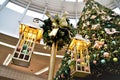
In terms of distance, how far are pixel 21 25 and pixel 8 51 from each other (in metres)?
6.19

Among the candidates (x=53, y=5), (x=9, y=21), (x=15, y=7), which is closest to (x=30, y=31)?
(x=9, y=21)

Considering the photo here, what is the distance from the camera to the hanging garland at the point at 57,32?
6.21 feet

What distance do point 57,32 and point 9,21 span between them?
620 cm

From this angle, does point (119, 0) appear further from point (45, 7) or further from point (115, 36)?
point (115, 36)

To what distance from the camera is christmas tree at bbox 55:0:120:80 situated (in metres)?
1.92

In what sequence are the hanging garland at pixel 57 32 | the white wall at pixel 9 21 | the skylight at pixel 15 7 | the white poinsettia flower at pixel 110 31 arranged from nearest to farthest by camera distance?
the hanging garland at pixel 57 32, the white poinsettia flower at pixel 110 31, the white wall at pixel 9 21, the skylight at pixel 15 7

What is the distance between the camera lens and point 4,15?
7617 millimetres

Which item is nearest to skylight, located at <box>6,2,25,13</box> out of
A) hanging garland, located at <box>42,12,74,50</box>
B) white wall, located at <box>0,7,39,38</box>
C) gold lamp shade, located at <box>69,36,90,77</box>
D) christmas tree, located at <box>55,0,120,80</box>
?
white wall, located at <box>0,7,39,38</box>

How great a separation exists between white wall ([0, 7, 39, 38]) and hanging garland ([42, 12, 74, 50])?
5.23 m

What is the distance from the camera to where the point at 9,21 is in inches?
296

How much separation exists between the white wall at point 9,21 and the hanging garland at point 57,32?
5228 millimetres

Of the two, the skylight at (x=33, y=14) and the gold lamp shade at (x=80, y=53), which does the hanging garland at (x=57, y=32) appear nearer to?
the gold lamp shade at (x=80, y=53)

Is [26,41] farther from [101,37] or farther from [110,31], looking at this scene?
[110,31]

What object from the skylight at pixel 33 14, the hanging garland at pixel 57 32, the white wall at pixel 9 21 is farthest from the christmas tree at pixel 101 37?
the skylight at pixel 33 14
